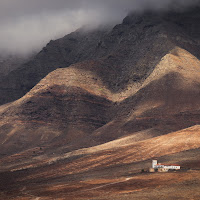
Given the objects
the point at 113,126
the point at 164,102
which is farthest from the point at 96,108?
the point at 164,102

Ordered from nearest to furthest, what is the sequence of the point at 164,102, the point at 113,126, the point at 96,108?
the point at 164,102, the point at 113,126, the point at 96,108

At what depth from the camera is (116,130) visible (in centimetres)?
14412

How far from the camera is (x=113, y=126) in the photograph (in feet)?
487

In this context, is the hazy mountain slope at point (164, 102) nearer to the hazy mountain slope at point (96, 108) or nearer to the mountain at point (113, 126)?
the hazy mountain slope at point (96, 108)

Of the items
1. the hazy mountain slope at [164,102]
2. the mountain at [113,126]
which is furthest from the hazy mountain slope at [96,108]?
the mountain at [113,126]

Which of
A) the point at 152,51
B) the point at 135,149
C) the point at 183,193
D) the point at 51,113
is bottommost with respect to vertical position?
the point at 183,193

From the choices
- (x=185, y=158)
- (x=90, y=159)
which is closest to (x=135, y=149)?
(x=90, y=159)

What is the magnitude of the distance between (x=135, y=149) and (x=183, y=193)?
50.4 m

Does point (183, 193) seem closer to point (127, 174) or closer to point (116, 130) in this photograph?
point (127, 174)

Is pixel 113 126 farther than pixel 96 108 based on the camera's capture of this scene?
No

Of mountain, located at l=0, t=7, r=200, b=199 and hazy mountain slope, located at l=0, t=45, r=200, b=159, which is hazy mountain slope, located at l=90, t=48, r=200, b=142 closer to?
hazy mountain slope, located at l=0, t=45, r=200, b=159

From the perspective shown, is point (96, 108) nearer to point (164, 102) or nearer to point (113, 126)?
point (113, 126)

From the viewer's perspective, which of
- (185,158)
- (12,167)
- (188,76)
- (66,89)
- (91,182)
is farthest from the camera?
(66,89)

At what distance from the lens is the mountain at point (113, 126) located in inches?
2805
